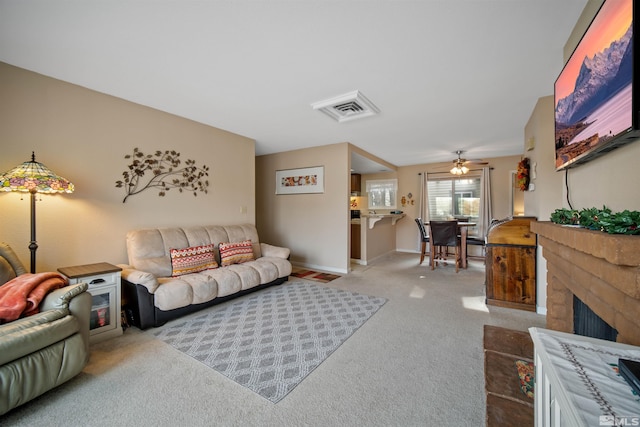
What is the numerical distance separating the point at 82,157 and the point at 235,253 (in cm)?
192

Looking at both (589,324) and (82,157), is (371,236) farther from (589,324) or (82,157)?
(82,157)

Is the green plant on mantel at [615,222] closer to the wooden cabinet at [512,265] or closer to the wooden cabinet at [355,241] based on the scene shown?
the wooden cabinet at [512,265]

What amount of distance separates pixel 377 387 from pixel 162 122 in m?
3.66

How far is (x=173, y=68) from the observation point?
219 centimetres

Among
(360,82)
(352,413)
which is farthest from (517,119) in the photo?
(352,413)

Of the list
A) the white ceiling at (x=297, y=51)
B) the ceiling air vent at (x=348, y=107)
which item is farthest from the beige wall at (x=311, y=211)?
the white ceiling at (x=297, y=51)

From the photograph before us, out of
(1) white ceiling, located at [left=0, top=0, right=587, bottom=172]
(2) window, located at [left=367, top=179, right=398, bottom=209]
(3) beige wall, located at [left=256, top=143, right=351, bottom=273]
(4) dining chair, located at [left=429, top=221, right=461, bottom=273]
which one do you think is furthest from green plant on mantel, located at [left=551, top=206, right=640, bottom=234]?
(2) window, located at [left=367, top=179, right=398, bottom=209]

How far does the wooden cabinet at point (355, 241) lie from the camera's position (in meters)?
5.45

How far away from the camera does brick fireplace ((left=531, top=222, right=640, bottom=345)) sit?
0.72m

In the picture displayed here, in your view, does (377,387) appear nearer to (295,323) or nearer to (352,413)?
(352,413)

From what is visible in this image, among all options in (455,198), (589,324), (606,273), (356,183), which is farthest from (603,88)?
(356,183)

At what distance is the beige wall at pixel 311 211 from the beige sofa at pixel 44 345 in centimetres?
345

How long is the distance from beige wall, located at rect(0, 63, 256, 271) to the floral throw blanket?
731 millimetres

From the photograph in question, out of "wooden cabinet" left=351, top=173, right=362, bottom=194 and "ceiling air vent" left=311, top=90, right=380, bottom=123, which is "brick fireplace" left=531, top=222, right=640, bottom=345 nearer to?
"ceiling air vent" left=311, top=90, right=380, bottom=123
